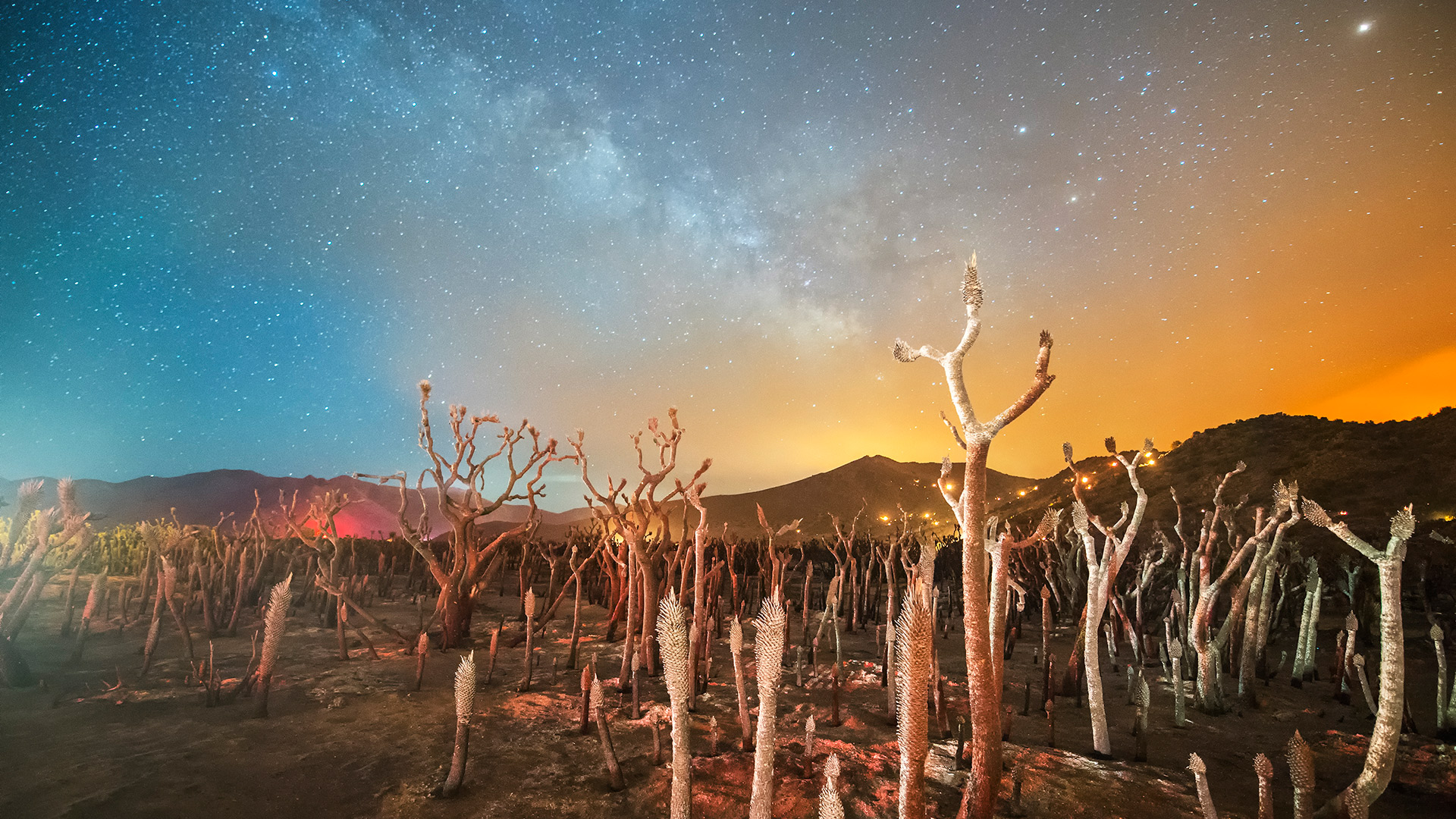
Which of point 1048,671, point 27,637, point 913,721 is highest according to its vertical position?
point 913,721

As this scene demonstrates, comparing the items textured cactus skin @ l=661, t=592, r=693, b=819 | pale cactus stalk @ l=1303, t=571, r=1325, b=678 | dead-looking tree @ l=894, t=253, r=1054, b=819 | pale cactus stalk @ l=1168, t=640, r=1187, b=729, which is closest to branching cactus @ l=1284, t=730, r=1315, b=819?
dead-looking tree @ l=894, t=253, r=1054, b=819

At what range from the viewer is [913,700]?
1.94m

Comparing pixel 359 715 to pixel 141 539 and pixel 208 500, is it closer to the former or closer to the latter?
pixel 141 539

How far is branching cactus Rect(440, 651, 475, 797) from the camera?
3.23 metres

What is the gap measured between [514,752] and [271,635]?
2368 millimetres

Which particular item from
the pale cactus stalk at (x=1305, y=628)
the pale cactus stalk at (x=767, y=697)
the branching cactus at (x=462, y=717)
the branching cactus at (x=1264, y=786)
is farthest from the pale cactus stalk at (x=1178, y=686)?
the branching cactus at (x=462, y=717)

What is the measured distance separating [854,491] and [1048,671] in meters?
71.7

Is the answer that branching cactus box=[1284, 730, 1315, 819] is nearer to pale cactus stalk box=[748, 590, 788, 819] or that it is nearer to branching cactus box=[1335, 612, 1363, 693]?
pale cactus stalk box=[748, 590, 788, 819]

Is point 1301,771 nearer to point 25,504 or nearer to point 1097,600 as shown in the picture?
point 1097,600

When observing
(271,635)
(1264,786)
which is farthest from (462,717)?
(1264,786)

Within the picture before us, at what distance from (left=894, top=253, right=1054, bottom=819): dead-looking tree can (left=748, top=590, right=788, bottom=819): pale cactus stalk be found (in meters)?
1.21

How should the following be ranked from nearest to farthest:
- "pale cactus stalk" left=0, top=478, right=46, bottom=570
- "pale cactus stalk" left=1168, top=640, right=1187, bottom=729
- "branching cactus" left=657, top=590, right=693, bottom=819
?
"branching cactus" left=657, top=590, right=693, bottom=819 < "pale cactus stalk" left=0, top=478, right=46, bottom=570 < "pale cactus stalk" left=1168, top=640, right=1187, bottom=729

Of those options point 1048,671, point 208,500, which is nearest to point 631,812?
point 1048,671

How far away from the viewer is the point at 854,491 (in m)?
75.6
